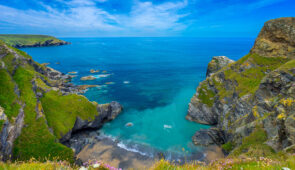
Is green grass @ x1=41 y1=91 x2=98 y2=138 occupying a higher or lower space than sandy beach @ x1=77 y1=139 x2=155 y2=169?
higher

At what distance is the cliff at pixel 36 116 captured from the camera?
30.3 m

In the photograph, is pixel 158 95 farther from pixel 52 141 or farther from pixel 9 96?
pixel 9 96

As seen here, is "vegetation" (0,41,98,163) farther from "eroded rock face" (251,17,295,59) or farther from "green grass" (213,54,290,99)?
"eroded rock face" (251,17,295,59)

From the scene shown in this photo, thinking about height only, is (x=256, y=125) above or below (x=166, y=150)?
above

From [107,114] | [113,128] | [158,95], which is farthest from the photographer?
[158,95]

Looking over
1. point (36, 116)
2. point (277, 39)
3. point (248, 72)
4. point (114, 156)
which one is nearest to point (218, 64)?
point (277, 39)

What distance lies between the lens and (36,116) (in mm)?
36531

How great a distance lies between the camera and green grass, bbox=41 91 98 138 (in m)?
40.2

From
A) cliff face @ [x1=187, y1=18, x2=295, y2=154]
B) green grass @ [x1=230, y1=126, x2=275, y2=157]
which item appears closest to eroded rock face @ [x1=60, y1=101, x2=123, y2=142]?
cliff face @ [x1=187, y1=18, x2=295, y2=154]

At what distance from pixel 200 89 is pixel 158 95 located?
25.1 metres

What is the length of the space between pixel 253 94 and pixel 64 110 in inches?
1985

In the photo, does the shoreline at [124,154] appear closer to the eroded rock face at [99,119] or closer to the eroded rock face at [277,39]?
the eroded rock face at [99,119]

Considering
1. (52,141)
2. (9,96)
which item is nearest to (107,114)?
(52,141)

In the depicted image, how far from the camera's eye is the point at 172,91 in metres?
81.0
